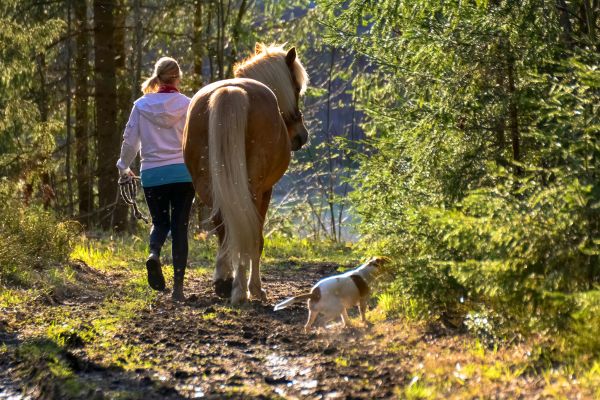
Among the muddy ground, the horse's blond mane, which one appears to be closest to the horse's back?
the horse's blond mane

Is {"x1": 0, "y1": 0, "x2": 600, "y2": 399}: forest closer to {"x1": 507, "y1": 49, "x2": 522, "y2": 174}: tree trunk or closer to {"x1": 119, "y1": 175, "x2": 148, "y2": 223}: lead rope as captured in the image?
{"x1": 507, "y1": 49, "x2": 522, "y2": 174}: tree trunk

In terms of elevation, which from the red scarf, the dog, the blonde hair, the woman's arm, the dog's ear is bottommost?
the dog

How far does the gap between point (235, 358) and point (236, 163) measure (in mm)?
2243

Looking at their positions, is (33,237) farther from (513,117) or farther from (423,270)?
(513,117)

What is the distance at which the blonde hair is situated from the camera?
8.62 metres

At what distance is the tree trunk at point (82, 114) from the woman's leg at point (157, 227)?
980 centimetres

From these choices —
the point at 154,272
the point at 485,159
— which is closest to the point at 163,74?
the point at 154,272

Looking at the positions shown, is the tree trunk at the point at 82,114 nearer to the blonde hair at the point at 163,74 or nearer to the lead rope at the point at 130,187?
the lead rope at the point at 130,187

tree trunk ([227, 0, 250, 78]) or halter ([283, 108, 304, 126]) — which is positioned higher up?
A: halter ([283, 108, 304, 126])

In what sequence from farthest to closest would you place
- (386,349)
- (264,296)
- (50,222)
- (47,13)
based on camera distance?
(47,13), (50,222), (264,296), (386,349)

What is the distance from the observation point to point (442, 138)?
7023 mm

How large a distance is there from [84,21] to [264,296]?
38.0 ft

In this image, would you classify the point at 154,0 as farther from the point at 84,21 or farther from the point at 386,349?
the point at 386,349

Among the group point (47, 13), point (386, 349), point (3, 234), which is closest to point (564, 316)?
point (386, 349)
